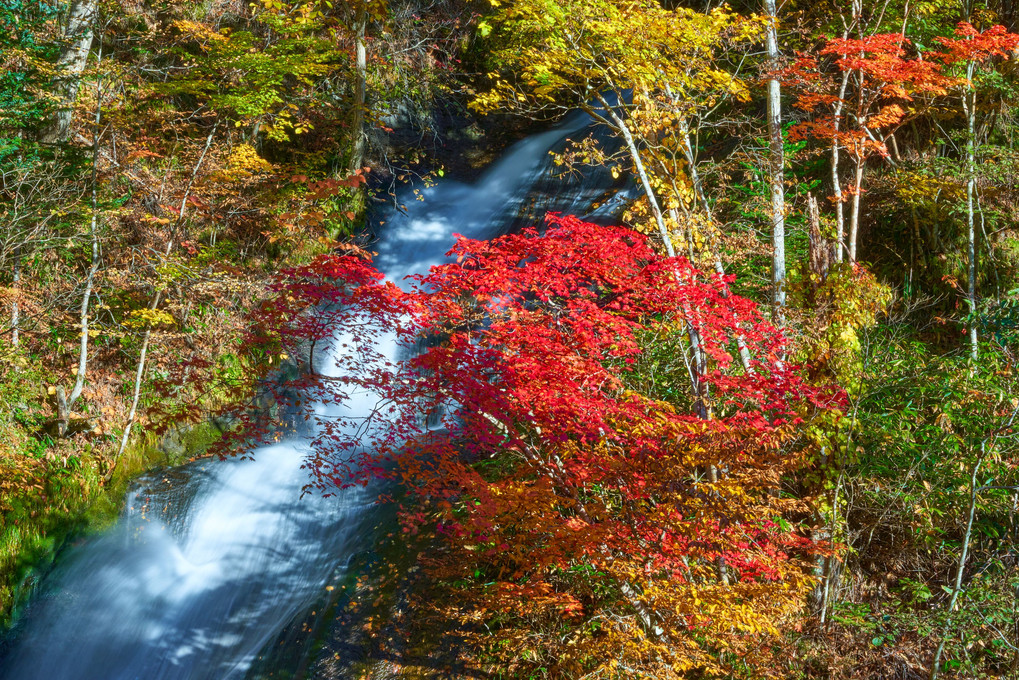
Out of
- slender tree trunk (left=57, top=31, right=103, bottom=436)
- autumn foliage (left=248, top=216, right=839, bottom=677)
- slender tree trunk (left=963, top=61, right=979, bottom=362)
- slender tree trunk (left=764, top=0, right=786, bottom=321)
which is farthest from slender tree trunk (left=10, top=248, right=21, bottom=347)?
slender tree trunk (left=963, top=61, right=979, bottom=362)

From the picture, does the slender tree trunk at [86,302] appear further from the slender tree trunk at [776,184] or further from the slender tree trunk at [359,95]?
the slender tree trunk at [776,184]

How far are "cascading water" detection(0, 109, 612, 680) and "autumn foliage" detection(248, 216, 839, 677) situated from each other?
2.19 meters

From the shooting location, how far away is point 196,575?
7.56 metres

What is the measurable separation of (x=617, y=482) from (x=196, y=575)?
5661mm

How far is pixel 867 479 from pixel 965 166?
441 centimetres

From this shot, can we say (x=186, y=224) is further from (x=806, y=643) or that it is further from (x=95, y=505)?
(x=806, y=643)

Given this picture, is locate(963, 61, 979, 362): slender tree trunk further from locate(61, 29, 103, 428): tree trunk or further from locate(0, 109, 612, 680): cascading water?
locate(61, 29, 103, 428): tree trunk

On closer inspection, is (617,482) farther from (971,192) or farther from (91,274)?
(91,274)

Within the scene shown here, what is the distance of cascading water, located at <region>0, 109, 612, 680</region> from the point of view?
6.62m

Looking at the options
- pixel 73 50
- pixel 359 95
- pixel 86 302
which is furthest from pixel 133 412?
pixel 359 95

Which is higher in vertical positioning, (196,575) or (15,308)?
(15,308)

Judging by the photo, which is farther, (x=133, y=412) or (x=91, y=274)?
(x=133, y=412)

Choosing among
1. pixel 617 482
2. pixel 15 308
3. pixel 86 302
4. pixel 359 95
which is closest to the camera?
pixel 617 482

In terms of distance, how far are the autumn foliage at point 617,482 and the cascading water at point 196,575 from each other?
86.3 inches
